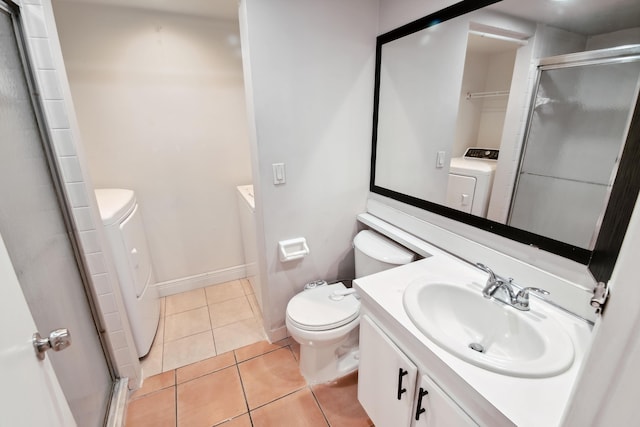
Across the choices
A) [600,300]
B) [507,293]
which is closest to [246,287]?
[507,293]

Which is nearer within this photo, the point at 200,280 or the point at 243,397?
the point at 243,397

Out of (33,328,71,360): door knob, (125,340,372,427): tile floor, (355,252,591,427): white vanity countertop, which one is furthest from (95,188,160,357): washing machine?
(355,252,591,427): white vanity countertop

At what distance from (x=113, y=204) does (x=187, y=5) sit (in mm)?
1358

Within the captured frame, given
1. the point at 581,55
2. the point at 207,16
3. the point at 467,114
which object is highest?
the point at 207,16

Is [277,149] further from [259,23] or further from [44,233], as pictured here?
[44,233]

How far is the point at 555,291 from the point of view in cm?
102

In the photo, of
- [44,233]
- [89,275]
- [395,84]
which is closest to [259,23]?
[395,84]

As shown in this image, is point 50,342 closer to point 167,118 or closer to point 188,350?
point 188,350

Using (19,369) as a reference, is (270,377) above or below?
below

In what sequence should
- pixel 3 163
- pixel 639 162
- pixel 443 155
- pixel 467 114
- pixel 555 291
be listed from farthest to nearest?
pixel 443 155 < pixel 467 114 < pixel 555 291 < pixel 3 163 < pixel 639 162

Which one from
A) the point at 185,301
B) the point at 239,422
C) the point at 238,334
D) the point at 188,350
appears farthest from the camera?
the point at 185,301

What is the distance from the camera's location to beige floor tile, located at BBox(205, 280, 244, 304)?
2471mm

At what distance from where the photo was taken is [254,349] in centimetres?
194

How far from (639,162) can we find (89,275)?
1.99 m
